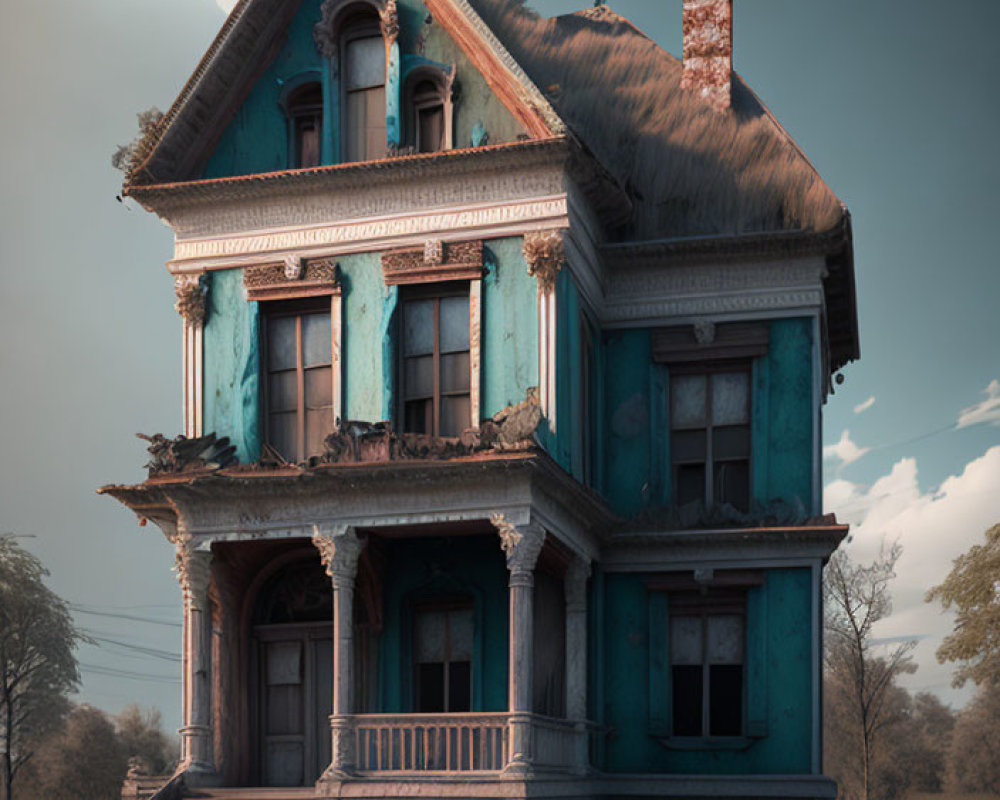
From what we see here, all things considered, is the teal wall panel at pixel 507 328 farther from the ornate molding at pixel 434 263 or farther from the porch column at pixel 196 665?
the porch column at pixel 196 665

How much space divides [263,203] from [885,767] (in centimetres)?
4740

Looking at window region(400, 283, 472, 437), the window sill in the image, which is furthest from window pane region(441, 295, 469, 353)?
the window sill

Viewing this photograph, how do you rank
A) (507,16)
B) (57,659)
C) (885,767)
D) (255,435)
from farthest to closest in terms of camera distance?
(885,767), (57,659), (507,16), (255,435)

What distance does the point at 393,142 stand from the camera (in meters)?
20.9

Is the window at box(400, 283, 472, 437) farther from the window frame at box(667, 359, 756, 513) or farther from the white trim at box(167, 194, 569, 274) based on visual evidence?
the window frame at box(667, 359, 756, 513)

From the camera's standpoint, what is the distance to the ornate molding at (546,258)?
19.8 metres

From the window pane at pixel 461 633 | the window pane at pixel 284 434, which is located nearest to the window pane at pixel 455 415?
the window pane at pixel 284 434

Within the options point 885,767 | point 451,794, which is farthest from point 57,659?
point 451,794

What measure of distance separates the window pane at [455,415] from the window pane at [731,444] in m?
4.66

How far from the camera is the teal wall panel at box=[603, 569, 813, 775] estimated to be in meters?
21.4

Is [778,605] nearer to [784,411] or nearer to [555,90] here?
[784,411]

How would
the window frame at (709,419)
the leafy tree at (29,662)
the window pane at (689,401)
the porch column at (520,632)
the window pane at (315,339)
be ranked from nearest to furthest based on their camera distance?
the porch column at (520,632), the window pane at (315,339), the window frame at (709,419), the window pane at (689,401), the leafy tree at (29,662)

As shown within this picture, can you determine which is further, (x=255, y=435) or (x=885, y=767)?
(x=885, y=767)

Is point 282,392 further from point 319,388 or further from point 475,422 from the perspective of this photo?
point 475,422
